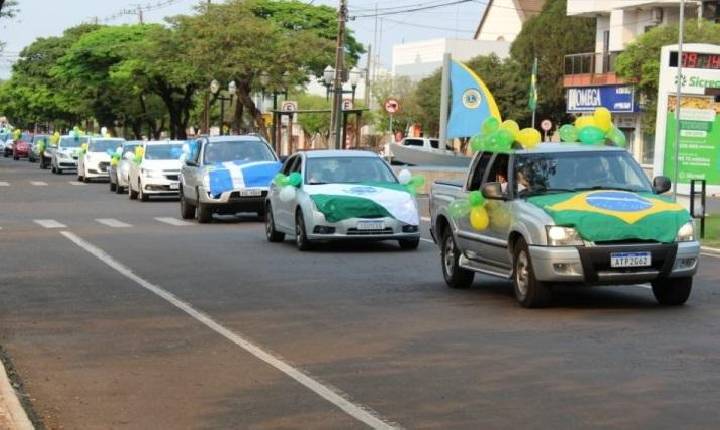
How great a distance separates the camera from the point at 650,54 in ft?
197

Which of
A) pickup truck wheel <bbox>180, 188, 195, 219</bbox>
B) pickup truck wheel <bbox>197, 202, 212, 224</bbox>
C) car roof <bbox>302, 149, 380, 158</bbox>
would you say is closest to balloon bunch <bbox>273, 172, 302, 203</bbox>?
car roof <bbox>302, 149, 380, 158</bbox>

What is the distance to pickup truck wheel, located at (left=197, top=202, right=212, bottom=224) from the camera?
30453 millimetres

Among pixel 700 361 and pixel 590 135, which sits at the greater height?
pixel 590 135

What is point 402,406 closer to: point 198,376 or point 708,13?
point 198,376

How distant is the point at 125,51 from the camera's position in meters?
83.3

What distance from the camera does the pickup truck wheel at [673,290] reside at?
48.7ft

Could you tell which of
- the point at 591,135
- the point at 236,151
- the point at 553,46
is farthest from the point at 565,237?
the point at 553,46

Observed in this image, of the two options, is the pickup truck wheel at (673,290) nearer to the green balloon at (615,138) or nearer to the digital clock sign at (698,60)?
the green balloon at (615,138)

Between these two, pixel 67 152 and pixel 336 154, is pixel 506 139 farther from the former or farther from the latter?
pixel 67 152

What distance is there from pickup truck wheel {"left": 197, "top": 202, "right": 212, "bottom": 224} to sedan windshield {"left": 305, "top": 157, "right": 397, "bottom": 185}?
7.25 meters

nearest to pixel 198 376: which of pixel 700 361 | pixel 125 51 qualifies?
pixel 700 361

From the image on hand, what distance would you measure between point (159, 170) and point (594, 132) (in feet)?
85.0

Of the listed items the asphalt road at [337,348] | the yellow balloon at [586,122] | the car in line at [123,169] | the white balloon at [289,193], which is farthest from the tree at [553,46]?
the yellow balloon at [586,122]

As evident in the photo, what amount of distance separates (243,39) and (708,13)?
20412 millimetres
